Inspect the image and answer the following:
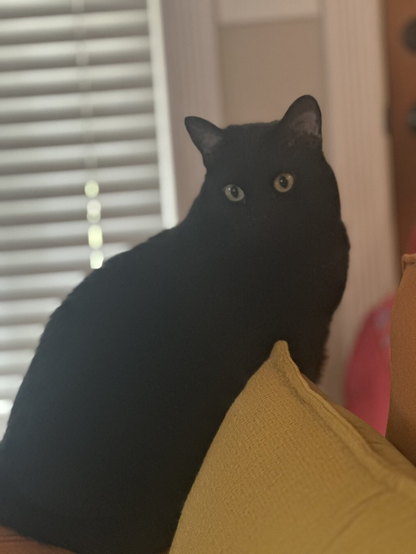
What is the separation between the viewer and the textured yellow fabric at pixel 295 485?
365 millimetres

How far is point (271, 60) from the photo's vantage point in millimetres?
1326

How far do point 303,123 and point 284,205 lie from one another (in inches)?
4.1

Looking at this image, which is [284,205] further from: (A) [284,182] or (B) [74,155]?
(B) [74,155]

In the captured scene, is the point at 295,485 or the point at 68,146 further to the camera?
the point at 68,146

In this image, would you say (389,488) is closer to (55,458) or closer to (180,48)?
(55,458)

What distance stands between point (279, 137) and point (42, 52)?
3.07 ft

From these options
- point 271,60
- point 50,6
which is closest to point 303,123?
point 271,60

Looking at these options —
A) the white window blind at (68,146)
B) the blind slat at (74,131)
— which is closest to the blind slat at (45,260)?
the white window blind at (68,146)

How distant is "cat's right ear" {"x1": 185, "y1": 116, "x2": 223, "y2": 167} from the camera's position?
69 centimetres

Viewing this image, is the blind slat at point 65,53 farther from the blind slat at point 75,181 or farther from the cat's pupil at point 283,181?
the cat's pupil at point 283,181

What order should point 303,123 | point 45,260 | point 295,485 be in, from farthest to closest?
1. point 45,260
2. point 303,123
3. point 295,485

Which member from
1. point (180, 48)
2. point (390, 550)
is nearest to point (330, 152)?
point (180, 48)

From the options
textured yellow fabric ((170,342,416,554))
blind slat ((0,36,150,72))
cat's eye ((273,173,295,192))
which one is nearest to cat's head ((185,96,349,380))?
cat's eye ((273,173,295,192))

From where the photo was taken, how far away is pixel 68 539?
0.66m
